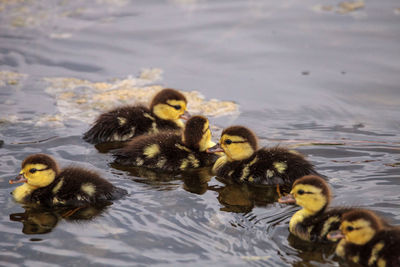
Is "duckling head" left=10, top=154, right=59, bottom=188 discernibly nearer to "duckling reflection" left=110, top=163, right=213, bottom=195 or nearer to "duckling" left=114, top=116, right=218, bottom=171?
"duckling reflection" left=110, top=163, right=213, bottom=195

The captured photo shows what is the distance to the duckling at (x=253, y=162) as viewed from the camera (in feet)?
17.1

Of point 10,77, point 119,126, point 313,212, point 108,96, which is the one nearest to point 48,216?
point 119,126

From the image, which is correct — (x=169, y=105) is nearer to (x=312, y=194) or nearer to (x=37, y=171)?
(x=37, y=171)

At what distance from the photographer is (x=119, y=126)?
613 centimetres

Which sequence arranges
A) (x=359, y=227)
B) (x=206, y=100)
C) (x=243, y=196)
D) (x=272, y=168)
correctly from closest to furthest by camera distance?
(x=359, y=227)
(x=243, y=196)
(x=272, y=168)
(x=206, y=100)

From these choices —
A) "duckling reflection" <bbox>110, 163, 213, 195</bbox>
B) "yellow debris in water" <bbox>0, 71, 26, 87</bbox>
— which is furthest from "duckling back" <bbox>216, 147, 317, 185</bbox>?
"yellow debris in water" <bbox>0, 71, 26, 87</bbox>

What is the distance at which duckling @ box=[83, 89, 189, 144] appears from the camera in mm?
6125

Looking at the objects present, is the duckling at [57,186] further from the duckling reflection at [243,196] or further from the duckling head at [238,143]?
the duckling head at [238,143]

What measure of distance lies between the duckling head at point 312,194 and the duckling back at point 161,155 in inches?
53.3

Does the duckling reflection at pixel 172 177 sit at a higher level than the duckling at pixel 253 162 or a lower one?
lower

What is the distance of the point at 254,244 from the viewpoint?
4262mm

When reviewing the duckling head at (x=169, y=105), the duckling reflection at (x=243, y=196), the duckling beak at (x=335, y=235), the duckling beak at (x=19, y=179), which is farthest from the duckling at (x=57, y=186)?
the duckling beak at (x=335, y=235)

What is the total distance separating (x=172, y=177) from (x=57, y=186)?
984 millimetres

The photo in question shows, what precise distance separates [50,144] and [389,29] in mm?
4866
